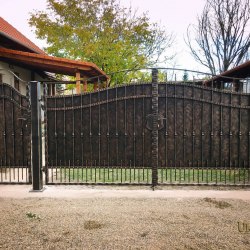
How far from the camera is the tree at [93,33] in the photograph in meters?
18.3

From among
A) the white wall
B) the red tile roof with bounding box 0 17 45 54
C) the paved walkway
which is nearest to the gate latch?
the paved walkway

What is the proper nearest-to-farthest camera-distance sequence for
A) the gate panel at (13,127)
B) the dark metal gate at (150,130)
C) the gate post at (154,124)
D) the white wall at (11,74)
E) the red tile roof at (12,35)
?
the gate post at (154,124)
the dark metal gate at (150,130)
the gate panel at (13,127)
the red tile roof at (12,35)
the white wall at (11,74)

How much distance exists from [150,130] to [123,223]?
7.51 ft

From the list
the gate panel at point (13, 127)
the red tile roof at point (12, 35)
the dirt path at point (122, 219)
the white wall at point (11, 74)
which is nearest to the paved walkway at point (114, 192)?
the dirt path at point (122, 219)

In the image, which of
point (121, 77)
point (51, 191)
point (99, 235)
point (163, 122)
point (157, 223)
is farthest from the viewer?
point (121, 77)

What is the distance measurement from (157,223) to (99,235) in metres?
0.82

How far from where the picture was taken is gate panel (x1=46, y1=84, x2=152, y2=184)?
562 centimetres

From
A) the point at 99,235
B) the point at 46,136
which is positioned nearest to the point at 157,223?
the point at 99,235

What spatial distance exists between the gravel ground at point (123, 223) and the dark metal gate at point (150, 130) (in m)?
1.10

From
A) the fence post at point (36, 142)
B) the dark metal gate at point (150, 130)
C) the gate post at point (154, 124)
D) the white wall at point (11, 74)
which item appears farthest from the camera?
the white wall at point (11, 74)

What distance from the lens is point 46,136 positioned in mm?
5594

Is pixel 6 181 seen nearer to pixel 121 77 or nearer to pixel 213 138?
pixel 213 138

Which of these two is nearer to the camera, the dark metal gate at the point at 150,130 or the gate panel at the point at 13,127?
the dark metal gate at the point at 150,130

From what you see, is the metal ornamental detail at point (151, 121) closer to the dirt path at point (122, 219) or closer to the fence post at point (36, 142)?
the dirt path at point (122, 219)
